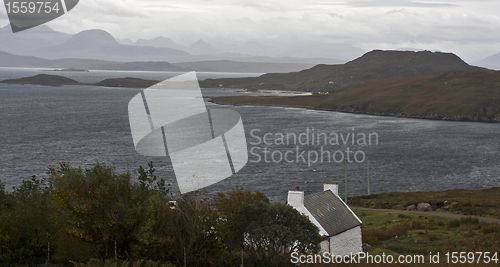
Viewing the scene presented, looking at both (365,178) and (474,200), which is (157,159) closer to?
(365,178)

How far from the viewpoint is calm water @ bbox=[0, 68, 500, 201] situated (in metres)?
69.2

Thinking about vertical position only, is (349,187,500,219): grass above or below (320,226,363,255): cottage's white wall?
below

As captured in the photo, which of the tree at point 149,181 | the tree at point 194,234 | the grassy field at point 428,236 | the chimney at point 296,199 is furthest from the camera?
the grassy field at point 428,236

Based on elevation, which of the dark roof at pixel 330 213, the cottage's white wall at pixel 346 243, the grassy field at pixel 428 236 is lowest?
the grassy field at pixel 428 236

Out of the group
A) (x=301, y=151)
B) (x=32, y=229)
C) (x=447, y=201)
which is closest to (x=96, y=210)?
(x=32, y=229)

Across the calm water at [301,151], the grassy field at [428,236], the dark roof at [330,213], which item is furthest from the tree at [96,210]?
the calm water at [301,151]

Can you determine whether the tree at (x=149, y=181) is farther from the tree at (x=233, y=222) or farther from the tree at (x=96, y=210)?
the tree at (x=233, y=222)

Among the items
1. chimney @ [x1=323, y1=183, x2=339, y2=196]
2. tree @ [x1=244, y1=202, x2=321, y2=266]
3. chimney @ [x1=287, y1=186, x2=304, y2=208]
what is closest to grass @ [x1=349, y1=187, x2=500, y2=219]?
chimney @ [x1=323, y1=183, x2=339, y2=196]

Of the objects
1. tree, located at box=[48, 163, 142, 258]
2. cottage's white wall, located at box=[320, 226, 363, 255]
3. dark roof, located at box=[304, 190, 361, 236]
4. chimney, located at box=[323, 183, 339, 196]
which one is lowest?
cottage's white wall, located at box=[320, 226, 363, 255]

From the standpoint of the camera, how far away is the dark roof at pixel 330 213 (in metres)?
29.8

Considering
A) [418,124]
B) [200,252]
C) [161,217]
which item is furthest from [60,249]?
[418,124]

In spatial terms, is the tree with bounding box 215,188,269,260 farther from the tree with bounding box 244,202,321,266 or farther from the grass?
the grass

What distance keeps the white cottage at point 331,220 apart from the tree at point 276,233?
385 cm

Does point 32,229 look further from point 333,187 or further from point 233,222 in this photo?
point 333,187
